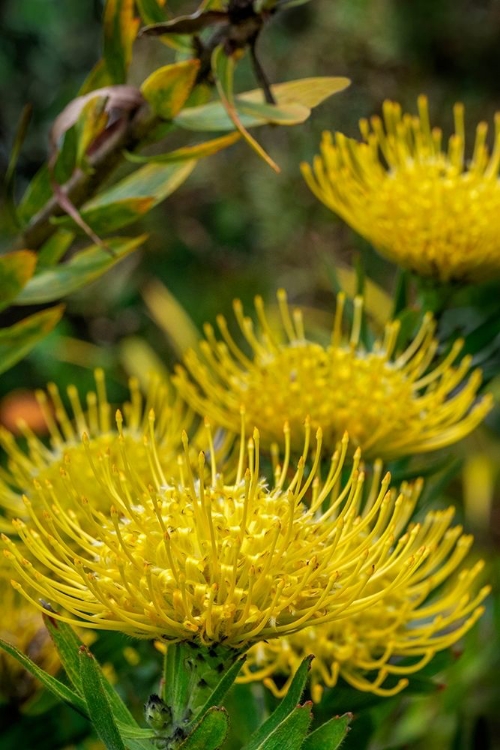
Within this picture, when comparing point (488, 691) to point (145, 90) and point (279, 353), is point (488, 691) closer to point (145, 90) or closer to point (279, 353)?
point (279, 353)

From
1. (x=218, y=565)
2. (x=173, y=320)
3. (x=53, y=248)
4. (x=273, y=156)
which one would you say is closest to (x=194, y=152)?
(x=53, y=248)

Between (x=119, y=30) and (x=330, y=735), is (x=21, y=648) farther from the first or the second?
(x=119, y=30)

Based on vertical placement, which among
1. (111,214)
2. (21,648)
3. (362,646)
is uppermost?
(111,214)

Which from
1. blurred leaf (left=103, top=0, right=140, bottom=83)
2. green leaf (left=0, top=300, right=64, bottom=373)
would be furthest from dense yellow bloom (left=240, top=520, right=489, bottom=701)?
blurred leaf (left=103, top=0, right=140, bottom=83)

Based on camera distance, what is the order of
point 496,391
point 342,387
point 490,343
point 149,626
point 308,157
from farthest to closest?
point 308,157, point 496,391, point 490,343, point 342,387, point 149,626

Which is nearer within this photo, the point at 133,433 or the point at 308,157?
the point at 133,433

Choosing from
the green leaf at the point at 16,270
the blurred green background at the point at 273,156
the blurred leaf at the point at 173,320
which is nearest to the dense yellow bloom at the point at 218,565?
the green leaf at the point at 16,270

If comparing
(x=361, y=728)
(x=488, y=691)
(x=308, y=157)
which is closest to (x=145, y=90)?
(x=361, y=728)
